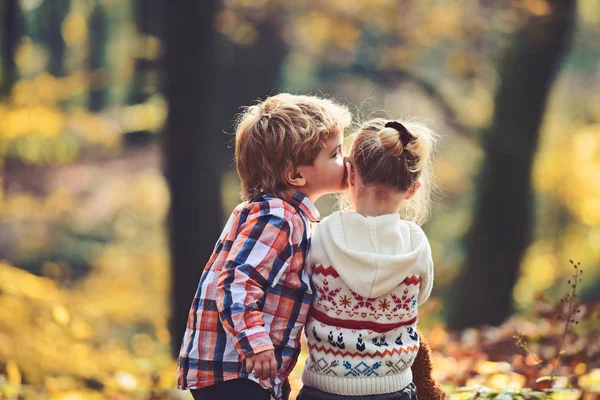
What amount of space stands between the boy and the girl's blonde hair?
113 mm

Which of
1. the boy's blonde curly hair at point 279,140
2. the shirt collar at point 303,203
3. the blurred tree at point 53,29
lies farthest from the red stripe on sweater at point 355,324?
the blurred tree at point 53,29

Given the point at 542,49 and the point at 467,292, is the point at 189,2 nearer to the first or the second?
the point at 542,49

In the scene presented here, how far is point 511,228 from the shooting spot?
741 cm

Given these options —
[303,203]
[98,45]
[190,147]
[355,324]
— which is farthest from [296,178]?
[98,45]

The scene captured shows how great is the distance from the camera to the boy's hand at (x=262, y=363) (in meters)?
2.27

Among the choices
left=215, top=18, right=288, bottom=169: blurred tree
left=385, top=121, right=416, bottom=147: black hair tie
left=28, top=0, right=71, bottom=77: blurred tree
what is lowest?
left=385, top=121, right=416, bottom=147: black hair tie

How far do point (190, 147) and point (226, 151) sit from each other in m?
4.14

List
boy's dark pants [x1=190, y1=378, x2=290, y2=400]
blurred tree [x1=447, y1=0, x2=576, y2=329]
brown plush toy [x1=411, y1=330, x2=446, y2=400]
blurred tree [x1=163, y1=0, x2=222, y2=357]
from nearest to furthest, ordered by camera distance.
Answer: boy's dark pants [x1=190, y1=378, x2=290, y2=400]
brown plush toy [x1=411, y1=330, x2=446, y2=400]
blurred tree [x1=163, y1=0, x2=222, y2=357]
blurred tree [x1=447, y1=0, x2=576, y2=329]

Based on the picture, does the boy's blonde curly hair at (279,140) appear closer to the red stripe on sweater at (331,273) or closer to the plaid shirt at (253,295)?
the plaid shirt at (253,295)

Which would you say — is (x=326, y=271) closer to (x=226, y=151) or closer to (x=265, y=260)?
(x=265, y=260)

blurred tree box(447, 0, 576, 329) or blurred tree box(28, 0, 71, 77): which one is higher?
blurred tree box(28, 0, 71, 77)

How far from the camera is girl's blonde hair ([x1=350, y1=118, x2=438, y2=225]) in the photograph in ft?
8.05

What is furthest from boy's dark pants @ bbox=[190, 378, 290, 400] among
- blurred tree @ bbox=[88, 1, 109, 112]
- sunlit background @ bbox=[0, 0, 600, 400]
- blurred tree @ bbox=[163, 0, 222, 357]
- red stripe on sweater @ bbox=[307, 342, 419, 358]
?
blurred tree @ bbox=[88, 1, 109, 112]

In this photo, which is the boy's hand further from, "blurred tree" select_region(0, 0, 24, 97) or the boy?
"blurred tree" select_region(0, 0, 24, 97)
